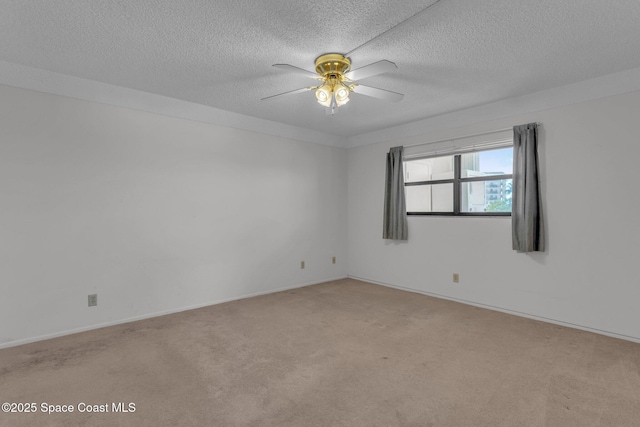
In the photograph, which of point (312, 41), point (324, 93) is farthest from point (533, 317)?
point (312, 41)

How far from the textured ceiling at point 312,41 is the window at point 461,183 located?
34.1 inches

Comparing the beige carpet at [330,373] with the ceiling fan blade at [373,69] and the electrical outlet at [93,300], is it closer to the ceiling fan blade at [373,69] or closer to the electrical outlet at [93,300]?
the electrical outlet at [93,300]

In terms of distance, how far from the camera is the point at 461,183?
4258mm

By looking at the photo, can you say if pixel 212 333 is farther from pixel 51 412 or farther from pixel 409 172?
pixel 409 172

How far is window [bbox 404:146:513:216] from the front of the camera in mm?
3879

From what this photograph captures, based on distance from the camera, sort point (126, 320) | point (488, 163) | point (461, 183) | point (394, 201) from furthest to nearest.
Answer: point (394, 201) < point (461, 183) < point (488, 163) < point (126, 320)

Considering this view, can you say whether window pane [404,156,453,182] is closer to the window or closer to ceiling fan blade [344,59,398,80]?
the window

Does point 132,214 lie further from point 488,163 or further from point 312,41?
point 488,163

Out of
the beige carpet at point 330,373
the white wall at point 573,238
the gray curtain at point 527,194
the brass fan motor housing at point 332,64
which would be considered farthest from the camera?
the gray curtain at point 527,194

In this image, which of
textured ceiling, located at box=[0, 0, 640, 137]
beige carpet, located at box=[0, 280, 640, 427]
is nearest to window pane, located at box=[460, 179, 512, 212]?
textured ceiling, located at box=[0, 0, 640, 137]

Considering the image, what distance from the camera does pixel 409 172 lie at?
16.0ft

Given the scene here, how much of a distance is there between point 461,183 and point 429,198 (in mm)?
545

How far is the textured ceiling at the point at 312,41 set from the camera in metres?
2.03

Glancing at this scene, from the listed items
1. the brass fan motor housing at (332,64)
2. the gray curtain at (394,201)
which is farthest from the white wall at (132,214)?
the brass fan motor housing at (332,64)
